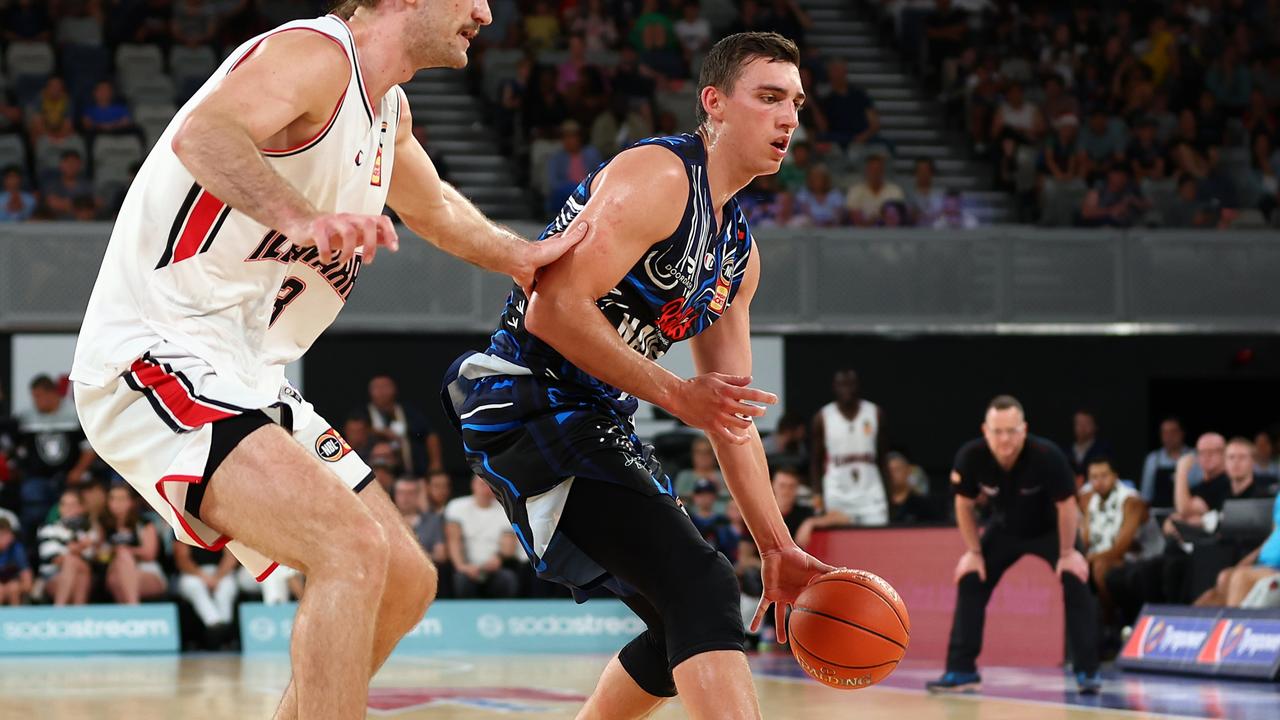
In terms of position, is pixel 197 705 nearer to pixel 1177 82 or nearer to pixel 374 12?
pixel 374 12

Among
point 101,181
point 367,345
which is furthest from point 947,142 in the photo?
point 101,181

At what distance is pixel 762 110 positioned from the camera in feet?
15.8

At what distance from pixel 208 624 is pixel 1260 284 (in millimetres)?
11530

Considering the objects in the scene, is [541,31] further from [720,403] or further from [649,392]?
[720,403]

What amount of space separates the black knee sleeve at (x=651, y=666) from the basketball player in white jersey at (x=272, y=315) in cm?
89

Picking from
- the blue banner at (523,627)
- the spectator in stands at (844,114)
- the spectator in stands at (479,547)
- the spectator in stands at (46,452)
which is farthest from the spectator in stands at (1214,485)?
the spectator in stands at (46,452)

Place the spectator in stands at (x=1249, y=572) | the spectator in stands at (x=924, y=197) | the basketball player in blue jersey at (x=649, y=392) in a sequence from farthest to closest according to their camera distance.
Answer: the spectator in stands at (x=924, y=197)
the spectator in stands at (x=1249, y=572)
the basketball player in blue jersey at (x=649, y=392)

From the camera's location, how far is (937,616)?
12.7 m

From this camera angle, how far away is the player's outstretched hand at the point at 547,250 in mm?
4496

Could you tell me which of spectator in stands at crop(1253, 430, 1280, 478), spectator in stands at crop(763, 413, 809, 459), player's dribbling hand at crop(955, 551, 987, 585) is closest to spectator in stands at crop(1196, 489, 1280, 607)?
player's dribbling hand at crop(955, 551, 987, 585)

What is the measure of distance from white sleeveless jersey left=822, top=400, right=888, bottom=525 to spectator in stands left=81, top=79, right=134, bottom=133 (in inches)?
309

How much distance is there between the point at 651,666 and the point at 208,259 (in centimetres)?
178

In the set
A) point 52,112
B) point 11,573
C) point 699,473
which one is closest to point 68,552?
point 11,573

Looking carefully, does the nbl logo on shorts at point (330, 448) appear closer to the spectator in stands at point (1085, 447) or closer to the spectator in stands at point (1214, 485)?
the spectator in stands at point (1214, 485)
